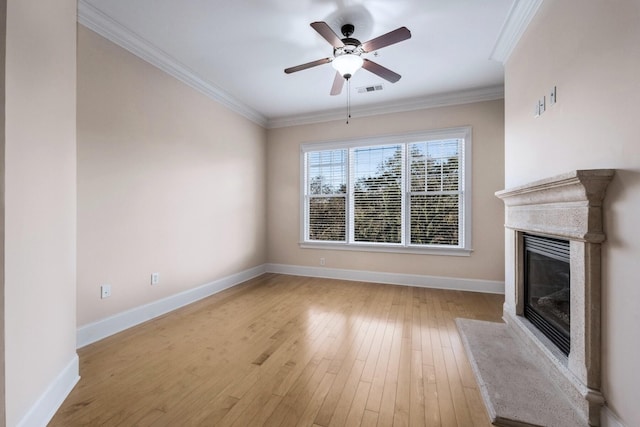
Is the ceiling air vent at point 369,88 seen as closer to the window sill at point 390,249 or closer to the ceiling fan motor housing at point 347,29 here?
the ceiling fan motor housing at point 347,29

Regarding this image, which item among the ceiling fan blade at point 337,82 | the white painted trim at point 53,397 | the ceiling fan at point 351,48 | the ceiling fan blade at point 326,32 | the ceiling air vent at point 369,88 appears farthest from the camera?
the ceiling air vent at point 369,88

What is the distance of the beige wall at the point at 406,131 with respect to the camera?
4.05 meters

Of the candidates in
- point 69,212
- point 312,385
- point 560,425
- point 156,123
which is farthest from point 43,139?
point 560,425

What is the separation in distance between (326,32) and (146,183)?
2430mm

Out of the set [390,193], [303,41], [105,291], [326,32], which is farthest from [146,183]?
[390,193]

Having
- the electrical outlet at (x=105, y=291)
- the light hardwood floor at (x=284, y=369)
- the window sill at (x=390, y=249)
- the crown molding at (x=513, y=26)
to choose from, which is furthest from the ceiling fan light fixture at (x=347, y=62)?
the electrical outlet at (x=105, y=291)

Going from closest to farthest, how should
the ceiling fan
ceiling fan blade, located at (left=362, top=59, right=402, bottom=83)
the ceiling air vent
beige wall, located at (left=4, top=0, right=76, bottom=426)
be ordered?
1. beige wall, located at (left=4, top=0, right=76, bottom=426)
2. the ceiling fan
3. ceiling fan blade, located at (left=362, top=59, right=402, bottom=83)
4. the ceiling air vent

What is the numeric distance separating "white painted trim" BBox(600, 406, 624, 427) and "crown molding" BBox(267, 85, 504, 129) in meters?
3.90

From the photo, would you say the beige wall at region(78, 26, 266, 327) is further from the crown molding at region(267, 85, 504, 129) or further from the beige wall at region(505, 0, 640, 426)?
the beige wall at region(505, 0, 640, 426)

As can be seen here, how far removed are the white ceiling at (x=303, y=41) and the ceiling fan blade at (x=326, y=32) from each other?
319 millimetres

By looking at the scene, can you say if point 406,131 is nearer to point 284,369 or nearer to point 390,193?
point 390,193

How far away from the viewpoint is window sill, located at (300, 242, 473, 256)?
4.23 meters

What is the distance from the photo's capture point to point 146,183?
303 cm

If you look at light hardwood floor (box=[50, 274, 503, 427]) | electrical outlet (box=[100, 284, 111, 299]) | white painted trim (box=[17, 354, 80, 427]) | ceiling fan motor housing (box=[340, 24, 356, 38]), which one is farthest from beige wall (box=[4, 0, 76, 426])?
ceiling fan motor housing (box=[340, 24, 356, 38])
